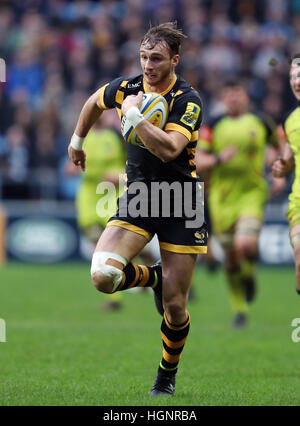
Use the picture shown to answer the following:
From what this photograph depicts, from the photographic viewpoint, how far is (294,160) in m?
7.23

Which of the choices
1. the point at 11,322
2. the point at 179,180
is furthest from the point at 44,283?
the point at 179,180

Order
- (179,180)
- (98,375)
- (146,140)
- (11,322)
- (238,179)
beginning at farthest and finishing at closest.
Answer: (238,179) → (11,322) → (98,375) → (179,180) → (146,140)

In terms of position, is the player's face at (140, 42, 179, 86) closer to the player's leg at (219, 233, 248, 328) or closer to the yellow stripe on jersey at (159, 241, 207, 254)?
the yellow stripe on jersey at (159, 241, 207, 254)

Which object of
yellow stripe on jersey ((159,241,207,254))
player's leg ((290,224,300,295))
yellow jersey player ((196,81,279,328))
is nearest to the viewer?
yellow stripe on jersey ((159,241,207,254))

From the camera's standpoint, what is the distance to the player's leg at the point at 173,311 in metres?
5.78

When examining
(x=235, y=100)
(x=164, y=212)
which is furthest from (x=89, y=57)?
(x=164, y=212)

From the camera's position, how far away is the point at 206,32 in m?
19.5

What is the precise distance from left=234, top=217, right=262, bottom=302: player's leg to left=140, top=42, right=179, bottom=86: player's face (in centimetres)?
445

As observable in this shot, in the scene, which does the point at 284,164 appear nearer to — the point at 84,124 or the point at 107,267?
the point at 84,124

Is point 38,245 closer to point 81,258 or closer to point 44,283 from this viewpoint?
point 81,258

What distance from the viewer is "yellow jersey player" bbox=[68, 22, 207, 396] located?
5711mm

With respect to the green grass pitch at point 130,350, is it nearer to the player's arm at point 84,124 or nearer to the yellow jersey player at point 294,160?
the yellow jersey player at point 294,160

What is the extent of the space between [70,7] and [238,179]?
477 inches

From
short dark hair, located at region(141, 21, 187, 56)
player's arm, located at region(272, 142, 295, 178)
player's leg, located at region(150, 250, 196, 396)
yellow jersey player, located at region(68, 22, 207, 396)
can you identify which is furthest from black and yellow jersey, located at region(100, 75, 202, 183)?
player's arm, located at region(272, 142, 295, 178)
